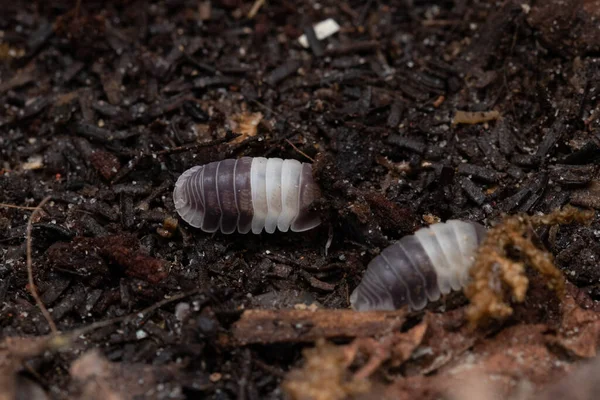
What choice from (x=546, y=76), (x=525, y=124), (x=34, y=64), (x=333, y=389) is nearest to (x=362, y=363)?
(x=333, y=389)

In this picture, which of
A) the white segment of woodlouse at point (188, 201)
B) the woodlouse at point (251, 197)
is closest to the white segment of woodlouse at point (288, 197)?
the woodlouse at point (251, 197)

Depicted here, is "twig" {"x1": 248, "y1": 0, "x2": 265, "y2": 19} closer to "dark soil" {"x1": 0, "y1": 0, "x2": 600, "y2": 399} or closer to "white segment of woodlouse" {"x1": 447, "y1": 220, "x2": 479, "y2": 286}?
"dark soil" {"x1": 0, "y1": 0, "x2": 600, "y2": 399}

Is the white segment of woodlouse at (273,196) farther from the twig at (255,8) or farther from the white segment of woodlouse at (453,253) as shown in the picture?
the twig at (255,8)

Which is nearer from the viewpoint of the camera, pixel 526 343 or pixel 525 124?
pixel 526 343

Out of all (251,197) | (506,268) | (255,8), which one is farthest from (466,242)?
(255,8)

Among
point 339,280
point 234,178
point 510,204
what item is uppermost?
point 234,178

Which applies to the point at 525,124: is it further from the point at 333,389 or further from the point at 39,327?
the point at 39,327

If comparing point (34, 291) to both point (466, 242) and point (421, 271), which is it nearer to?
point (421, 271)
